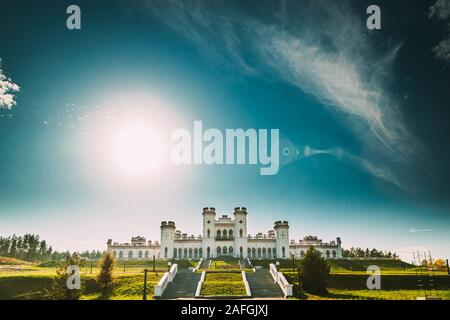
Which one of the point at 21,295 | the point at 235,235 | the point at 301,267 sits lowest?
the point at 21,295

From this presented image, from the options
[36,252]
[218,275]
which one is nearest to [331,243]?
[218,275]

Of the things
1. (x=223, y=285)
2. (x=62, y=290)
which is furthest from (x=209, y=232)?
(x=62, y=290)

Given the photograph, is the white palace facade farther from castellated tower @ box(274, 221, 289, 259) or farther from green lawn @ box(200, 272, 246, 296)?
green lawn @ box(200, 272, 246, 296)

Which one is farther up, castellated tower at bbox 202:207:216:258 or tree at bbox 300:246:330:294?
castellated tower at bbox 202:207:216:258

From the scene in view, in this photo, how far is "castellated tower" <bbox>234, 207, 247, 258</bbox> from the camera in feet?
186

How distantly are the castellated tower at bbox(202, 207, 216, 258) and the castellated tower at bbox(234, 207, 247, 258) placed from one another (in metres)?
3.70

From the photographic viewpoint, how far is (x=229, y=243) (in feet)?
189

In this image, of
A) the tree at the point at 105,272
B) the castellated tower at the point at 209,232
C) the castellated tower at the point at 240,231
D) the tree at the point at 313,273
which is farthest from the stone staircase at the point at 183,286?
the castellated tower at the point at 240,231

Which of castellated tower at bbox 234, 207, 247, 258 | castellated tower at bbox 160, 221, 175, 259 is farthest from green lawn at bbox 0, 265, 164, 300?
castellated tower at bbox 234, 207, 247, 258

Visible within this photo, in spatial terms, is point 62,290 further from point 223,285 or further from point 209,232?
point 209,232
